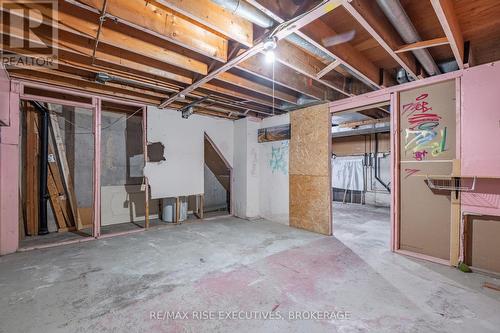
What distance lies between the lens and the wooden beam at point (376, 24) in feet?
5.54

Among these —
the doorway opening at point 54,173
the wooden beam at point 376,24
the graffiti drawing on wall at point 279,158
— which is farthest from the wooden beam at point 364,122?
the doorway opening at point 54,173

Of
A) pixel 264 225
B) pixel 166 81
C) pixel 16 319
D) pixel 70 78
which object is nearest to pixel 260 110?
pixel 166 81

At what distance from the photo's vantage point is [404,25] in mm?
1967

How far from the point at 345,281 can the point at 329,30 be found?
8.11 feet

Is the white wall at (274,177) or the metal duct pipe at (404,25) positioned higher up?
the metal duct pipe at (404,25)

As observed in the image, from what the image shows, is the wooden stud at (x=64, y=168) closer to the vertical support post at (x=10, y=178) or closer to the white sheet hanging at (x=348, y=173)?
the vertical support post at (x=10, y=178)

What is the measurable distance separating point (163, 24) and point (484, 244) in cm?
387

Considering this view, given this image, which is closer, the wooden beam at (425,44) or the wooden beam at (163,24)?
the wooden beam at (163,24)

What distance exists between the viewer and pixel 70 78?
3125 mm

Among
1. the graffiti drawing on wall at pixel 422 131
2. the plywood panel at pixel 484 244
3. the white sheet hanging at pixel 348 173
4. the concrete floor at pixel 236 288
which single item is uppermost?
the graffiti drawing on wall at pixel 422 131

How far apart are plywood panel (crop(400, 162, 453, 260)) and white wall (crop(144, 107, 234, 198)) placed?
3.62 metres

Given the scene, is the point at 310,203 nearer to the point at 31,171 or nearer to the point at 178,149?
the point at 178,149

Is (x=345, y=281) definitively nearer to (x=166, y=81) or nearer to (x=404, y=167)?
(x=404, y=167)

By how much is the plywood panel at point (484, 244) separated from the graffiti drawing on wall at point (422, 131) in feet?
2.78
